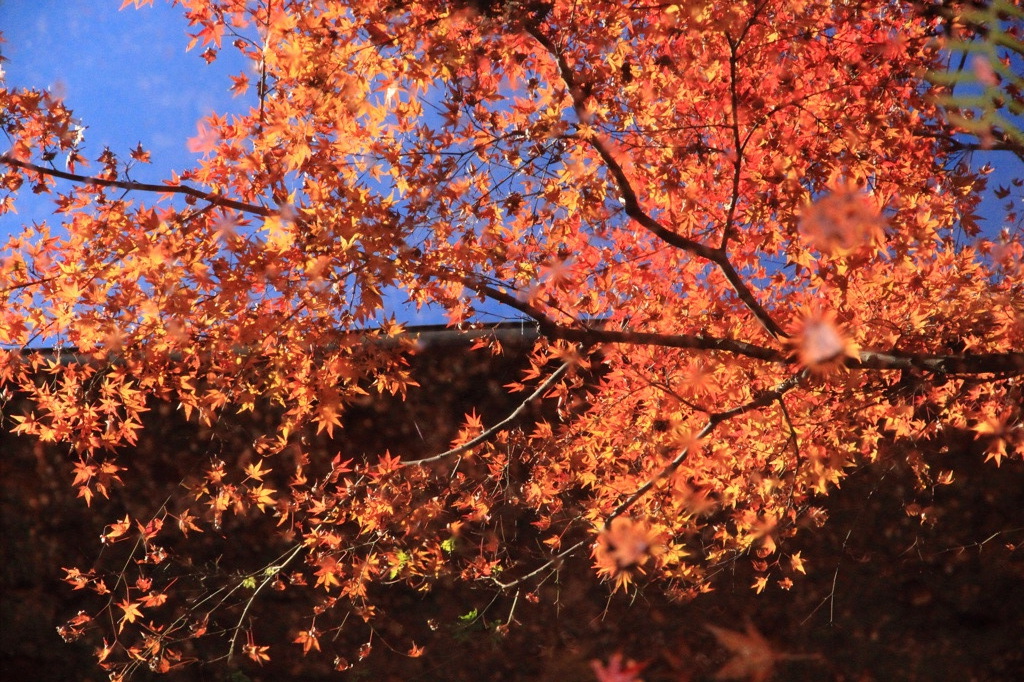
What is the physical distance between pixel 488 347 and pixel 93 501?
3.90 m

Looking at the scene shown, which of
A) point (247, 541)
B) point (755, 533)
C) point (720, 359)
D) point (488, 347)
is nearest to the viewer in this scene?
point (720, 359)

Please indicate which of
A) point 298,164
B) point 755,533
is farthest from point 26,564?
point 755,533

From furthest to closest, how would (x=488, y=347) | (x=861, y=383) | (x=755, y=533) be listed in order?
(x=488, y=347), (x=755, y=533), (x=861, y=383)

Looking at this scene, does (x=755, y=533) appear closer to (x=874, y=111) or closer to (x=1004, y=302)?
(x=1004, y=302)

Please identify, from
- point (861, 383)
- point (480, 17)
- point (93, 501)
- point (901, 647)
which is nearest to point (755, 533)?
point (861, 383)

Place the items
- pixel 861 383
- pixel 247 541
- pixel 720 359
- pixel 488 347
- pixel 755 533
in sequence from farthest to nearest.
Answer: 1. pixel 247 541
2. pixel 488 347
3. pixel 755 533
4. pixel 861 383
5. pixel 720 359

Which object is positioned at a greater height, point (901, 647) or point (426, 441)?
point (426, 441)

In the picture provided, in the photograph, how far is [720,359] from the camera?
472 cm

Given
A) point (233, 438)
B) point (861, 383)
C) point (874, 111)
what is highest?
point (874, 111)

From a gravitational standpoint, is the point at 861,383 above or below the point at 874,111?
below

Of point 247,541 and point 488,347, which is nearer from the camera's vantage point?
point 488,347

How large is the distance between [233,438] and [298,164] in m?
3.54

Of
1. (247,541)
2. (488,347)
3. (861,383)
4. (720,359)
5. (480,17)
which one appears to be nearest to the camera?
(480,17)

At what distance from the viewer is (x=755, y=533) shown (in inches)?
242
